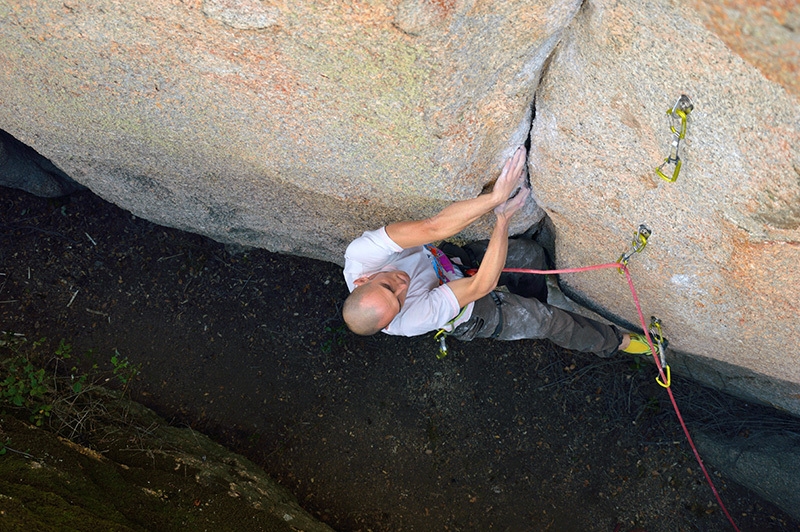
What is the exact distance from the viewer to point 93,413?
2654 mm

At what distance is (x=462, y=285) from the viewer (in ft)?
7.11

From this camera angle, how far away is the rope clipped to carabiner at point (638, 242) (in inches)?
76.9

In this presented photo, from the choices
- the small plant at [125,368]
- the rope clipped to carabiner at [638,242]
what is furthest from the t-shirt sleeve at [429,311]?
the small plant at [125,368]

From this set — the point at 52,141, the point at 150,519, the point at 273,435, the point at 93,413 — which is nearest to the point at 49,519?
the point at 150,519

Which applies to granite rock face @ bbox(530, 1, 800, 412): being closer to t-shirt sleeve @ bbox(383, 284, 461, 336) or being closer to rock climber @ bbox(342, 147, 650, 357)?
rock climber @ bbox(342, 147, 650, 357)

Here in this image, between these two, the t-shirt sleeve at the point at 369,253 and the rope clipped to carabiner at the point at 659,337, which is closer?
the t-shirt sleeve at the point at 369,253

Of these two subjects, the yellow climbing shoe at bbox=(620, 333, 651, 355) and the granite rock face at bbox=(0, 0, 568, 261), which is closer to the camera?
the granite rock face at bbox=(0, 0, 568, 261)

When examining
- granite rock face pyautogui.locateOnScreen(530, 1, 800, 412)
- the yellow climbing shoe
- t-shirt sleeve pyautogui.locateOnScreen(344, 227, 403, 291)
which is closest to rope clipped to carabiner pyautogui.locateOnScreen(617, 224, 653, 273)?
granite rock face pyautogui.locateOnScreen(530, 1, 800, 412)

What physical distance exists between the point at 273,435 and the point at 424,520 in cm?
82

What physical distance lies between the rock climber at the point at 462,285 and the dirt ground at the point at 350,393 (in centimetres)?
53

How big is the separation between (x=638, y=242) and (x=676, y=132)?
565mm

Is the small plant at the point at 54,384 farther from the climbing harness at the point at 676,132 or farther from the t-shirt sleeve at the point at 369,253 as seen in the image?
the climbing harness at the point at 676,132

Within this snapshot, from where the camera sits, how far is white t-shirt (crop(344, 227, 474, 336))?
216 cm

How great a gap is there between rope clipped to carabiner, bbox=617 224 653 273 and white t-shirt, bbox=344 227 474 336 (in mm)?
578
